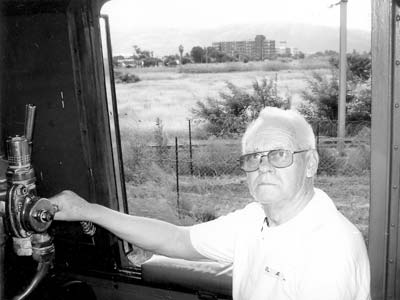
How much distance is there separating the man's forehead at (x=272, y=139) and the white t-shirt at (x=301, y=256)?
0.23 m

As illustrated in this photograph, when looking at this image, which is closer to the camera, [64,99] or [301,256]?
[301,256]

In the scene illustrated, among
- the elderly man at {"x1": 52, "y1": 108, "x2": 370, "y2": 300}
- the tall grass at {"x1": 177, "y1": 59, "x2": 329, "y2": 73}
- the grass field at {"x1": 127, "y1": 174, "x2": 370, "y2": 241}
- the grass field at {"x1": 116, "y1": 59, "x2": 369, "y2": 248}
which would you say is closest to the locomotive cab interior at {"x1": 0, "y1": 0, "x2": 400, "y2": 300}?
the grass field at {"x1": 116, "y1": 59, "x2": 369, "y2": 248}

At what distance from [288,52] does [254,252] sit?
5.22ft

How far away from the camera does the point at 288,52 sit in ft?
9.55

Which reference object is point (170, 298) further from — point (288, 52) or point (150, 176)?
point (288, 52)

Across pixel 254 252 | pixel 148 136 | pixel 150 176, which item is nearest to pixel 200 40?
pixel 148 136

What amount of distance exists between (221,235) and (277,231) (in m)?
0.32

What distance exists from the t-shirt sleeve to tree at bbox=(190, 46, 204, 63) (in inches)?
48.7

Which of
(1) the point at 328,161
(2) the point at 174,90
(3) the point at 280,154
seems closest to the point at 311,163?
(3) the point at 280,154

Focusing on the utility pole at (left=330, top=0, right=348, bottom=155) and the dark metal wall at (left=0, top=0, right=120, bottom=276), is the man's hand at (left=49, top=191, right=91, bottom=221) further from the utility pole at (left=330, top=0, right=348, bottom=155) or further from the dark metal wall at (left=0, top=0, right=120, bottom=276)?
the utility pole at (left=330, top=0, right=348, bottom=155)

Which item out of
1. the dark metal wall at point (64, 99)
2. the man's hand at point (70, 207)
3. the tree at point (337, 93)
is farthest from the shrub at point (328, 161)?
the man's hand at point (70, 207)

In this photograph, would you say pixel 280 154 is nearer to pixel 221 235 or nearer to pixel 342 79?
pixel 221 235

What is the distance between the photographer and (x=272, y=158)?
170 centimetres

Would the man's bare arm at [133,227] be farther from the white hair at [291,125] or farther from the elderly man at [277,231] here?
the white hair at [291,125]
